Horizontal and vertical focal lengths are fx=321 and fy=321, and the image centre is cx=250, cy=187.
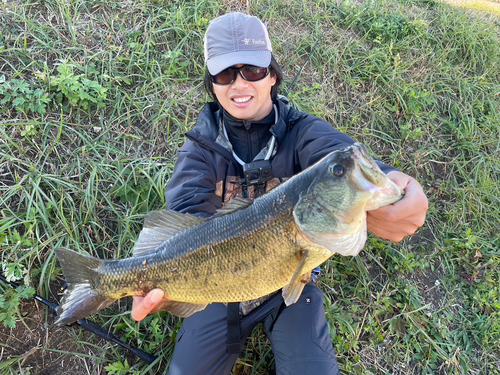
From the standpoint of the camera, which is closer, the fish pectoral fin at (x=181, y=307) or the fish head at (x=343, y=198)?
the fish head at (x=343, y=198)

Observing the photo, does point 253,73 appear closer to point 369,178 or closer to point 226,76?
point 226,76

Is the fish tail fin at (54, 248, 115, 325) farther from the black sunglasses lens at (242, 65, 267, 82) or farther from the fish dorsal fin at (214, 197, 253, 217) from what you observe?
the black sunglasses lens at (242, 65, 267, 82)

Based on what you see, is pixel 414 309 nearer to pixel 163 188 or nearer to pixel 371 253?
pixel 371 253

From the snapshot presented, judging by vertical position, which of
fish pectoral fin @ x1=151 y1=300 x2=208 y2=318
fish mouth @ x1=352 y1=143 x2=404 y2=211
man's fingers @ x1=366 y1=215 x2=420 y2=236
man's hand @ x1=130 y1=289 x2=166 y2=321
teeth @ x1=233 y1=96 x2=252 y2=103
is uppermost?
fish mouth @ x1=352 y1=143 x2=404 y2=211

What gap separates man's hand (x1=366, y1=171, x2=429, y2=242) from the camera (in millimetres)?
1844

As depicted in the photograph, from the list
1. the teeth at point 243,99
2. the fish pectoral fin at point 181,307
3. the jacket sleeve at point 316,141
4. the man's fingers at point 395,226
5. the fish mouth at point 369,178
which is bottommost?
the fish pectoral fin at point 181,307

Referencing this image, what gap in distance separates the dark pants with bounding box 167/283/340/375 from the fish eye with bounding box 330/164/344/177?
1.34 meters

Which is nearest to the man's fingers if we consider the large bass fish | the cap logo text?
the large bass fish

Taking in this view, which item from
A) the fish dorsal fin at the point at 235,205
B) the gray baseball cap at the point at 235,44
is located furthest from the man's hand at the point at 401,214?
the gray baseball cap at the point at 235,44

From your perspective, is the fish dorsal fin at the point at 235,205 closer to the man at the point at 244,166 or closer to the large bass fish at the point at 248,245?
the large bass fish at the point at 248,245

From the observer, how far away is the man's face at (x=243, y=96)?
2.57m

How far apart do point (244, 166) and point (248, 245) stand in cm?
91

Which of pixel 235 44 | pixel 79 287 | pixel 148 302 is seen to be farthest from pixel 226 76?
pixel 79 287

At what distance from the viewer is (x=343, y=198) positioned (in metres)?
1.63
